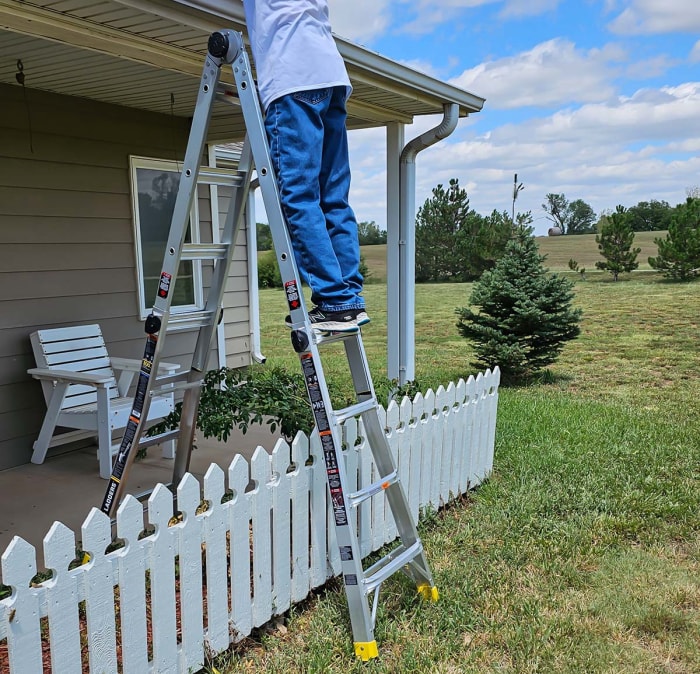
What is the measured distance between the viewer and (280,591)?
2713 mm

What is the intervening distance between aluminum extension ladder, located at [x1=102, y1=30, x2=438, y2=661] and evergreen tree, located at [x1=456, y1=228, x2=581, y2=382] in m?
5.02

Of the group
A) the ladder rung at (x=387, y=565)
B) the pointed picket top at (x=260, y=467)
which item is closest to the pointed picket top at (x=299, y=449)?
the pointed picket top at (x=260, y=467)

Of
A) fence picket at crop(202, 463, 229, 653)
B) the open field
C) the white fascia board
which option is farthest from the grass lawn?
the open field

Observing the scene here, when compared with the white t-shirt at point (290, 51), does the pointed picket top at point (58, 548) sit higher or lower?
lower

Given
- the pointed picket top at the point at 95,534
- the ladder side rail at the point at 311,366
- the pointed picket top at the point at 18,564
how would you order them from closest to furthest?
the pointed picket top at the point at 18,564
the pointed picket top at the point at 95,534
the ladder side rail at the point at 311,366

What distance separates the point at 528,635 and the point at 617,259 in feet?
70.6

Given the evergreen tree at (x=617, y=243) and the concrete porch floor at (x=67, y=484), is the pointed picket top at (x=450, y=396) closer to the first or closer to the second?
the concrete porch floor at (x=67, y=484)

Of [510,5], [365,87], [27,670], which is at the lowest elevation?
[27,670]

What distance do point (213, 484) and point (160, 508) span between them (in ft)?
0.81

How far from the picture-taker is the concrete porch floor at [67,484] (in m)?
3.53

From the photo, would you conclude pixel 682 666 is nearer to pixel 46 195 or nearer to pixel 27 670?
pixel 27 670

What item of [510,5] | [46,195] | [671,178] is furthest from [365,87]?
[671,178]

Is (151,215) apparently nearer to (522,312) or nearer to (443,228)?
(522,312)

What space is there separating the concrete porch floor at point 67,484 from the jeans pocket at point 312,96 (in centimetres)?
240
